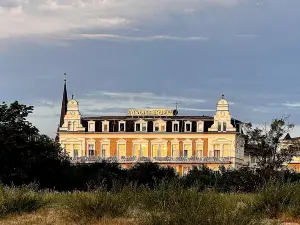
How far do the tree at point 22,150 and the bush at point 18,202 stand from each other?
2735 cm

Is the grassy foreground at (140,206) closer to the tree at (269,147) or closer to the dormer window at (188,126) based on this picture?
the tree at (269,147)

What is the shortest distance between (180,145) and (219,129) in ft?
21.8

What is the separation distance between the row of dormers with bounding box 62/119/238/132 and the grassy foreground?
87.6 meters

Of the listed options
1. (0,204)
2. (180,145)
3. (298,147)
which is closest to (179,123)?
(180,145)

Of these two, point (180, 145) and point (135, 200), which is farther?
point (180, 145)

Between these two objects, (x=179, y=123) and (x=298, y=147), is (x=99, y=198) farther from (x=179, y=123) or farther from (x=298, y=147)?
(x=179, y=123)

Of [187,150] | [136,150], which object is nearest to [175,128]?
[187,150]

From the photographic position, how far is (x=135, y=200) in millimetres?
13023

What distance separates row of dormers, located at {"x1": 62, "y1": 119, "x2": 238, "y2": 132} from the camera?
101625 mm

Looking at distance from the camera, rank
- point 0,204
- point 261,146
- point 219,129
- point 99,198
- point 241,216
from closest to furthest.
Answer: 1. point 241,216
2. point 99,198
3. point 0,204
4. point 261,146
5. point 219,129

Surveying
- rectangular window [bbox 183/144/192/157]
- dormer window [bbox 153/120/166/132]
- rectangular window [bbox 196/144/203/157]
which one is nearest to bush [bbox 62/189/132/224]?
rectangular window [bbox 196/144/203/157]

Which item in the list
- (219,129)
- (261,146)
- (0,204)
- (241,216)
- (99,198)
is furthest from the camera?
(219,129)

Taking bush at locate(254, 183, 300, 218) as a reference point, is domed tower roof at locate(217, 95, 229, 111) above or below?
above

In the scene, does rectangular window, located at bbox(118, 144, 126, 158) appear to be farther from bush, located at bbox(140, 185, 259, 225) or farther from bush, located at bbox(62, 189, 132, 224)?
bush, located at bbox(62, 189, 132, 224)
